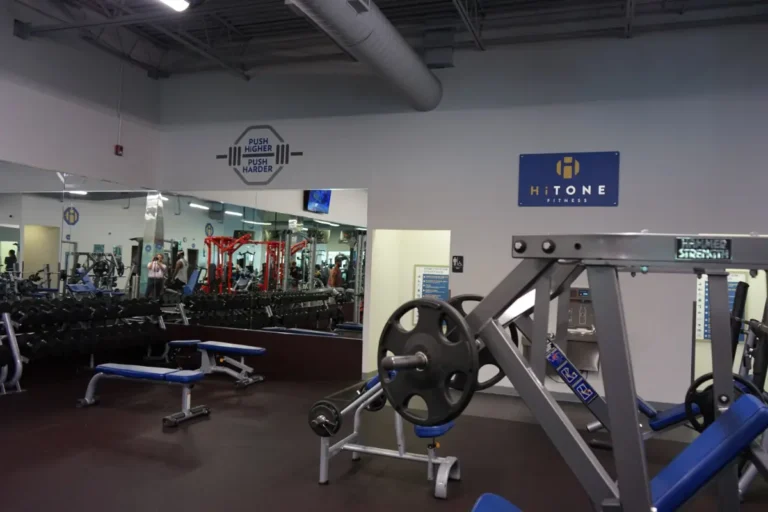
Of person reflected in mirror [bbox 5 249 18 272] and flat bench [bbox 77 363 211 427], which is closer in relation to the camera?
flat bench [bbox 77 363 211 427]

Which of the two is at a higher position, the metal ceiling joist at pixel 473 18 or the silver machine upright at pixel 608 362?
the metal ceiling joist at pixel 473 18

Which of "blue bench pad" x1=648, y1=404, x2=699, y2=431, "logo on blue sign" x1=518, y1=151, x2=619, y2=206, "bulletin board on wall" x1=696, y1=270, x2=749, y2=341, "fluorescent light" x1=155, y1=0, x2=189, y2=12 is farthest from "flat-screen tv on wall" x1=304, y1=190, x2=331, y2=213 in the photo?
"blue bench pad" x1=648, y1=404, x2=699, y2=431

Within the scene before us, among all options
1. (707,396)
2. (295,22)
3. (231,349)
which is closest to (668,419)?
(707,396)

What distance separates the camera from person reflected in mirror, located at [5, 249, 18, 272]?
6.14 metres

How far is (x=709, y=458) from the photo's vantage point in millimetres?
1656

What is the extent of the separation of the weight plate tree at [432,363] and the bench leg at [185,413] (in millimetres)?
3141

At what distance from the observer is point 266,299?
311 inches

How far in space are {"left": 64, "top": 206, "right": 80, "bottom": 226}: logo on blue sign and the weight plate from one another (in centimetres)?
495

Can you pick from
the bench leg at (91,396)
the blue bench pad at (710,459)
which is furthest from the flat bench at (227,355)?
the blue bench pad at (710,459)

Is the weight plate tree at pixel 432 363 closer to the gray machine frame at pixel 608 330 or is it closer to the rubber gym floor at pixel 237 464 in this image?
the gray machine frame at pixel 608 330

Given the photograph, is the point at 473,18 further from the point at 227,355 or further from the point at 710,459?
the point at 710,459

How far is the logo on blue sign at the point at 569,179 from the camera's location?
5598mm

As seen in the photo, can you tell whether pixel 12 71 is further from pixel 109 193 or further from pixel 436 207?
pixel 436 207

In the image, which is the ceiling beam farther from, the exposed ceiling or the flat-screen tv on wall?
the flat-screen tv on wall
